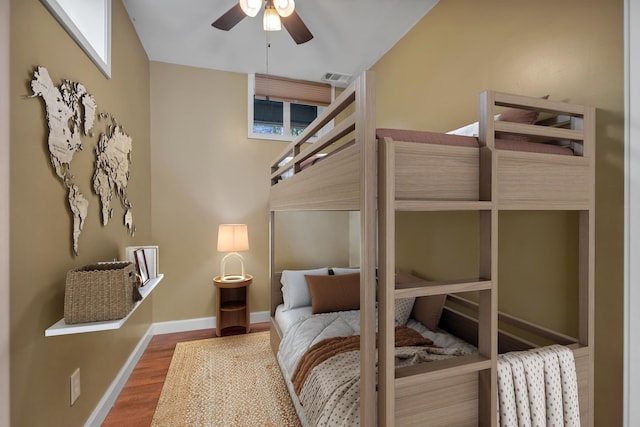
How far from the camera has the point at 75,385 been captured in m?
1.57

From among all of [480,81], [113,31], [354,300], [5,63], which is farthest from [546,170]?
[113,31]

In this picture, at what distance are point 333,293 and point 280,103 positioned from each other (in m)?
2.37

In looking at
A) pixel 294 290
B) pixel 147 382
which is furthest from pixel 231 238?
pixel 147 382

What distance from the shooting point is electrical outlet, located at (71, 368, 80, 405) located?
154 cm

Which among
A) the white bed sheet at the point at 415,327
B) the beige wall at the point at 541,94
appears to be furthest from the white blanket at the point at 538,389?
the white bed sheet at the point at 415,327

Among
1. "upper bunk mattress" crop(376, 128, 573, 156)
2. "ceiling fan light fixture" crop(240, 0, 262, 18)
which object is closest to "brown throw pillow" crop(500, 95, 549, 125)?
"upper bunk mattress" crop(376, 128, 573, 156)

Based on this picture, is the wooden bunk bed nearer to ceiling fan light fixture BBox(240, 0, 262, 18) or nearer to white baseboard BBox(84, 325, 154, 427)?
ceiling fan light fixture BBox(240, 0, 262, 18)

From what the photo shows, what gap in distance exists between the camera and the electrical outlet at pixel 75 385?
154cm

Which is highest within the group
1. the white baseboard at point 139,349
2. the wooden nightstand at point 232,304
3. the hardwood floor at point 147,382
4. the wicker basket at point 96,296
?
the wicker basket at point 96,296

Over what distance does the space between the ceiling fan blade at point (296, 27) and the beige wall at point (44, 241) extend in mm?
1247

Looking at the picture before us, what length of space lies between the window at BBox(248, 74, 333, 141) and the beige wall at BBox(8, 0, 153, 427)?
1.66 m

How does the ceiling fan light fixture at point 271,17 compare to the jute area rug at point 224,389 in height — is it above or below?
above

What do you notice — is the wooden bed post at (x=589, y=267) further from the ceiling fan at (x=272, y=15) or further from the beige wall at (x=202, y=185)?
the beige wall at (x=202, y=185)
